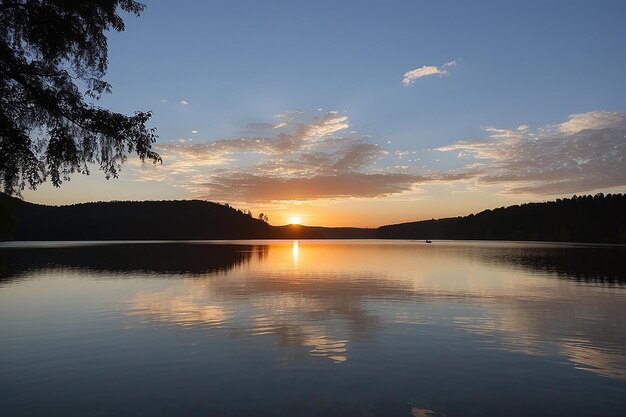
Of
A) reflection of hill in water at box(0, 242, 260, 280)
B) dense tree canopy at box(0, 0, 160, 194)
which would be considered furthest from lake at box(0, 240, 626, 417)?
reflection of hill in water at box(0, 242, 260, 280)

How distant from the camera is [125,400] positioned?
48.1ft

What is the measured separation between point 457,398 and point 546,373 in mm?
5146

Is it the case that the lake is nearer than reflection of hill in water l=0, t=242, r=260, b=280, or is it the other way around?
the lake

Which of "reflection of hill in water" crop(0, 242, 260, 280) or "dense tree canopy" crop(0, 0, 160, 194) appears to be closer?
"dense tree canopy" crop(0, 0, 160, 194)

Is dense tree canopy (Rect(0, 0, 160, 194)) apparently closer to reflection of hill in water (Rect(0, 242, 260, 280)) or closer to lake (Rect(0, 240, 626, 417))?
lake (Rect(0, 240, 626, 417))

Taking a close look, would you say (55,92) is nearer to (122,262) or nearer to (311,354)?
(311,354)

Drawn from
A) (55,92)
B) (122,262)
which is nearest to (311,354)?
(55,92)

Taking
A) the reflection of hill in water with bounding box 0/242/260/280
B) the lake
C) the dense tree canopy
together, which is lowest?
the lake

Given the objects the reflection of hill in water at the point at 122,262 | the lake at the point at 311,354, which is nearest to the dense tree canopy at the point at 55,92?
the lake at the point at 311,354

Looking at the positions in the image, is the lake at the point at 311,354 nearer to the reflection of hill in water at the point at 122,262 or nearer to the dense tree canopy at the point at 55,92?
the dense tree canopy at the point at 55,92

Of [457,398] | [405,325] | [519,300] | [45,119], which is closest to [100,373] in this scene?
[45,119]

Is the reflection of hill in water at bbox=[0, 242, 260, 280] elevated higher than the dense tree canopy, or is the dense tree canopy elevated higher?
the dense tree canopy

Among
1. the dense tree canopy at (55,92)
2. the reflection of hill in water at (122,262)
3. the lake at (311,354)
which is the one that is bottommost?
the lake at (311,354)

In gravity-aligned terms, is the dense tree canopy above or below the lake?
above
